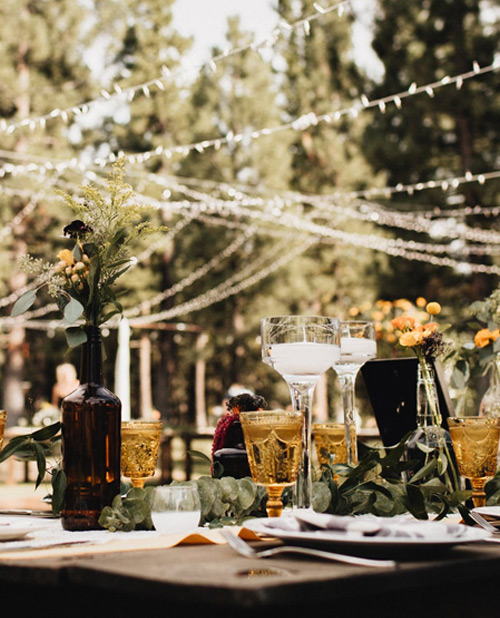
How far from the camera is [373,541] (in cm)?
88

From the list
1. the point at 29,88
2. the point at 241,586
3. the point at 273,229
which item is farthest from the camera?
the point at 273,229

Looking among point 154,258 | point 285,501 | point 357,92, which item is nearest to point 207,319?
point 154,258

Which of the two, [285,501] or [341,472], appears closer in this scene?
[341,472]

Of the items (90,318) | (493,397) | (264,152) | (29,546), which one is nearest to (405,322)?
(493,397)

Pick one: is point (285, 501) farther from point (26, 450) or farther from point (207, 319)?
point (207, 319)

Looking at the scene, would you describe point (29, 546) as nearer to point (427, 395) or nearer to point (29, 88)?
point (427, 395)

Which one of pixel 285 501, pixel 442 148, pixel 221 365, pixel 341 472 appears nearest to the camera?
pixel 341 472

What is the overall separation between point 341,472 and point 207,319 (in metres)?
18.0

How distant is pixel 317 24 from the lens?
17812 millimetres

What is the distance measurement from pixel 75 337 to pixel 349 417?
56cm

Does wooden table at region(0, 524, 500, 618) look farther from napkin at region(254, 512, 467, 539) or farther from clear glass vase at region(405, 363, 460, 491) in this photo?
clear glass vase at region(405, 363, 460, 491)

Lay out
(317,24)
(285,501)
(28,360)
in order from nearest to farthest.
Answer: (285,501) → (317,24) → (28,360)

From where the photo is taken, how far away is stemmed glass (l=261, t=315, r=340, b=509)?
1.28m

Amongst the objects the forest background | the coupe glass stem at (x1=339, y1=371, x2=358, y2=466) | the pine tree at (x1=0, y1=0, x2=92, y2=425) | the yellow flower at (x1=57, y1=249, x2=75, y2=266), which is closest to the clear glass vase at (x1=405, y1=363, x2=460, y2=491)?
the coupe glass stem at (x1=339, y1=371, x2=358, y2=466)
